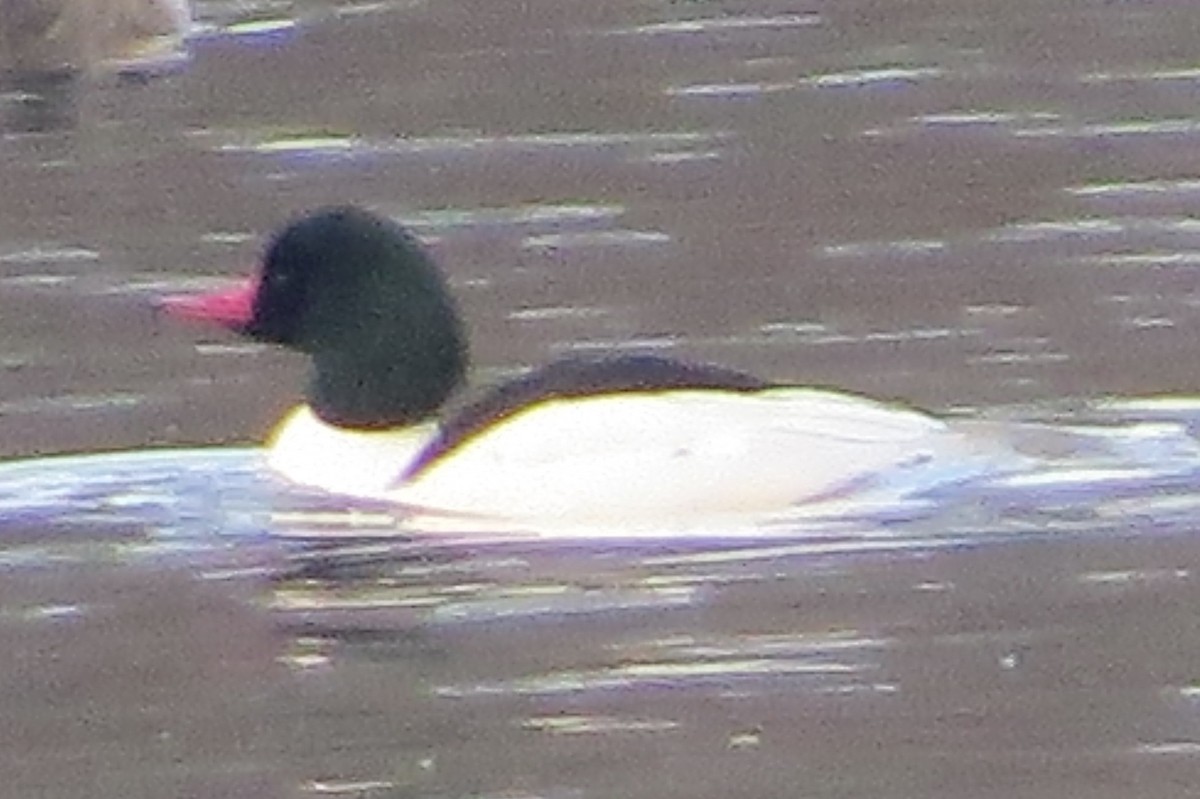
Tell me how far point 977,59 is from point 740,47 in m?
0.94

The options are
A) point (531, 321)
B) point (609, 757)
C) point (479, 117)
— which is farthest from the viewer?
point (479, 117)

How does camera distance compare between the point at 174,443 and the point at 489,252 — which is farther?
the point at 489,252

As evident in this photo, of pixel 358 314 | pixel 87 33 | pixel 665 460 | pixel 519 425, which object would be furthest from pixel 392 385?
pixel 87 33

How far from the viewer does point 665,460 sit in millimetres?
12938

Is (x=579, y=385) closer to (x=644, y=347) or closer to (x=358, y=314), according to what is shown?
(x=358, y=314)

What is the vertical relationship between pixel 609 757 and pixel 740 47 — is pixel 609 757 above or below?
below

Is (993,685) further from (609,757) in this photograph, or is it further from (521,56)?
(521,56)

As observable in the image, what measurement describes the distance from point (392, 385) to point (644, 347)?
169cm

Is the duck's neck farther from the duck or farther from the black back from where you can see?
the black back

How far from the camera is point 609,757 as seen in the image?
10.9 metres

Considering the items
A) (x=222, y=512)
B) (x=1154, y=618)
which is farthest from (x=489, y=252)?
(x=1154, y=618)

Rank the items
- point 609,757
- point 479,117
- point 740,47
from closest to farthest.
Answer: point 609,757, point 479,117, point 740,47

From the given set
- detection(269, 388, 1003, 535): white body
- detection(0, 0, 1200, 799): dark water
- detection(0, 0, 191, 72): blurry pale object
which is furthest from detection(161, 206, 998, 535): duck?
detection(0, 0, 191, 72): blurry pale object

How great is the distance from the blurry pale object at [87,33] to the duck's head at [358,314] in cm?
683
